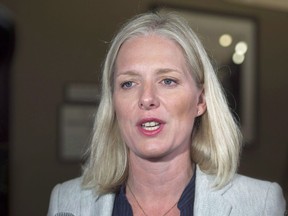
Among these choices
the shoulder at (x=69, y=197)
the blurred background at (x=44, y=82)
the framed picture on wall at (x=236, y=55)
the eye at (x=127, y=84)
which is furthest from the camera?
the framed picture on wall at (x=236, y=55)

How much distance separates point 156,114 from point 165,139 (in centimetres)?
9

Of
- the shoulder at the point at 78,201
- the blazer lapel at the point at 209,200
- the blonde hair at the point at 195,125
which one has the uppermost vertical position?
the blonde hair at the point at 195,125

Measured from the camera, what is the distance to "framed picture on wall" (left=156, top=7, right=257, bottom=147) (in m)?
4.11

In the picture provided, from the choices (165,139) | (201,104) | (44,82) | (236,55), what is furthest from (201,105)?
(236,55)

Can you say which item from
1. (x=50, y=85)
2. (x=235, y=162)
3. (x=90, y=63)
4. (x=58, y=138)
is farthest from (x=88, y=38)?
(x=235, y=162)

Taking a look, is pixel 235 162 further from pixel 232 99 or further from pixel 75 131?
pixel 232 99

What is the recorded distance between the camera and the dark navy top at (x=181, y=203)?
1.96 meters

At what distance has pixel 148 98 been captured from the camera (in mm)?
1832

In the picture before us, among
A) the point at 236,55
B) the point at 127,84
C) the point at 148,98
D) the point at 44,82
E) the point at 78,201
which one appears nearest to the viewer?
the point at 148,98

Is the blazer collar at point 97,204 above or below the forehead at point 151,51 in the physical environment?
below

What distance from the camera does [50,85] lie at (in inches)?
139

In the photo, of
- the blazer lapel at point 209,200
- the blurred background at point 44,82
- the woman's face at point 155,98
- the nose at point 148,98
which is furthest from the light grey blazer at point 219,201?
the blurred background at point 44,82

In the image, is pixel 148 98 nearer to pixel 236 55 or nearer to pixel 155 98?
pixel 155 98

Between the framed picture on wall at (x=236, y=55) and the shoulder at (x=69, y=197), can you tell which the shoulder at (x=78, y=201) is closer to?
the shoulder at (x=69, y=197)
